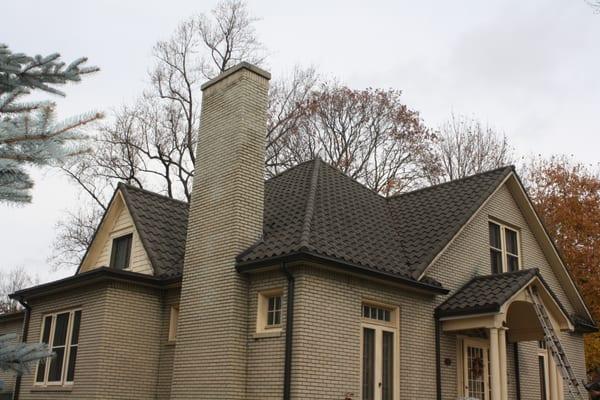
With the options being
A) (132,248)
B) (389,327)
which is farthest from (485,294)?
(132,248)

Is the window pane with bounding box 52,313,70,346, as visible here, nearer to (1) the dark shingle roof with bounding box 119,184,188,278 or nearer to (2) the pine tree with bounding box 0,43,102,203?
(1) the dark shingle roof with bounding box 119,184,188,278

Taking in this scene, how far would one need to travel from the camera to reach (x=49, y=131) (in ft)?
14.1

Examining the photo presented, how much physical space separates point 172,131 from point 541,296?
19963mm

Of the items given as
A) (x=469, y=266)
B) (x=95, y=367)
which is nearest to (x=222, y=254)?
(x=95, y=367)

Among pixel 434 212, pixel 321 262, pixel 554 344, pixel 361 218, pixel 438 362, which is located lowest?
pixel 438 362

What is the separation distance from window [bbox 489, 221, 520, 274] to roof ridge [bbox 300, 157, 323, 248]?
15.8ft

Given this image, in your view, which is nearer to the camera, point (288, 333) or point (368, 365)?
point (288, 333)

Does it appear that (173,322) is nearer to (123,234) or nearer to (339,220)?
(123,234)

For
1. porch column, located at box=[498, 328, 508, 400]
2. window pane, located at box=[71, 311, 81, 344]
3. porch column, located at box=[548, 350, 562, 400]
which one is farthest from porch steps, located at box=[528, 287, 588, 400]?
window pane, located at box=[71, 311, 81, 344]

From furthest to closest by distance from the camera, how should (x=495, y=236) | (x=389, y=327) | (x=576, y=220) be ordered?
(x=576, y=220) < (x=495, y=236) < (x=389, y=327)

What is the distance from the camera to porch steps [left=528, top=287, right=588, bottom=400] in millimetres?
13337

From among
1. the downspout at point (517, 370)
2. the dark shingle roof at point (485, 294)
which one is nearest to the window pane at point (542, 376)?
the downspout at point (517, 370)

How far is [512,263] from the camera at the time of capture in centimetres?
1697

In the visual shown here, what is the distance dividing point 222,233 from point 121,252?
4.96 meters
